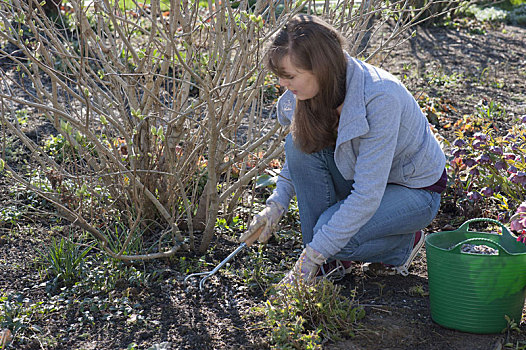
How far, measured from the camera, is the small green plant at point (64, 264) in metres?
2.65

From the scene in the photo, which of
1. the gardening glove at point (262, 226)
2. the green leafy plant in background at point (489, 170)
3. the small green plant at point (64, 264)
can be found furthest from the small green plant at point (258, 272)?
the green leafy plant in background at point (489, 170)

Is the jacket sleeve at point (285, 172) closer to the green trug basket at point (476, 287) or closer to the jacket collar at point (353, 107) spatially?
the jacket collar at point (353, 107)

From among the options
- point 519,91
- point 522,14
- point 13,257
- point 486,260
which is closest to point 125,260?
point 13,257

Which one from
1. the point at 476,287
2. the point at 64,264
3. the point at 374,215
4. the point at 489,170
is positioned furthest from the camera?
the point at 489,170

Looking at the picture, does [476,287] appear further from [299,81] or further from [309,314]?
[299,81]

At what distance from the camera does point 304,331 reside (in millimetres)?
2297

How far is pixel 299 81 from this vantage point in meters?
2.31

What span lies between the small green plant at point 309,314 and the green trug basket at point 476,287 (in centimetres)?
31

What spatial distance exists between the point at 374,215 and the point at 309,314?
0.53 metres

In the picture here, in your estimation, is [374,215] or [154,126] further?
[154,126]

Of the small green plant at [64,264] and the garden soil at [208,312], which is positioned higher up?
the small green plant at [64,264]

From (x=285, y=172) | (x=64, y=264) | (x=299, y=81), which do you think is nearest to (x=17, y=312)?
(x=64, y=264)

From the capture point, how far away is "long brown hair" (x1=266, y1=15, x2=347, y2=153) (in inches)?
88.8

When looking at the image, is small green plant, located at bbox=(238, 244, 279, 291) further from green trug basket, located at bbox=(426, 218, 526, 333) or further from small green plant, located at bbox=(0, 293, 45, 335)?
small green plant, located at bbox=(0, 293, 45, 335)
